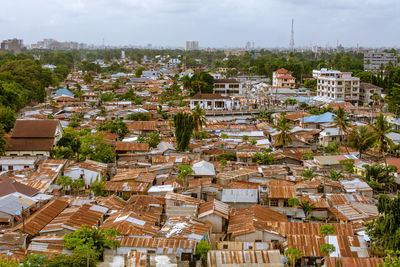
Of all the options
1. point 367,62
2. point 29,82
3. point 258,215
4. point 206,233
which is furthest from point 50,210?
point 367,62

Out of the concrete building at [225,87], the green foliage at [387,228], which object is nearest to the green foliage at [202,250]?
the green foliage at [387,228]

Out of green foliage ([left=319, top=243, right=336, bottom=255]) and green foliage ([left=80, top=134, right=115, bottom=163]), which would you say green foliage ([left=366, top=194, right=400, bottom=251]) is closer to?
green foliage ([left=319, top=243, right=336, bottom=255])

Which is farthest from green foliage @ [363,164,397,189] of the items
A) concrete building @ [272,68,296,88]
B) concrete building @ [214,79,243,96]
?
concrete building @ [272,68,296,88]

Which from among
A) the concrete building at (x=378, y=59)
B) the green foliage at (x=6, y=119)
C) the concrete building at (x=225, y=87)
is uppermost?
the concrete building at (x=378, y=59)

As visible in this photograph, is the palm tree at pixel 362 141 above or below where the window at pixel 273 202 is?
above

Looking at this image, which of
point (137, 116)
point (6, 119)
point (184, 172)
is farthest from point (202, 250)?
point (137, 116)

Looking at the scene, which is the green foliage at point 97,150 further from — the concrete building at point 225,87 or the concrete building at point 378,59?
the concrete building at point 378,59

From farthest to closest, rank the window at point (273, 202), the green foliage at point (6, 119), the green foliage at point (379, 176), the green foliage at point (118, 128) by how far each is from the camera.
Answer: the green foliage at point (118, 128)
the green foliage at point (6, 119)
the green foliage at point (379, 176)
the window at point (273, 202)

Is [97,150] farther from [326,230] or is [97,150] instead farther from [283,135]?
[326,230]
